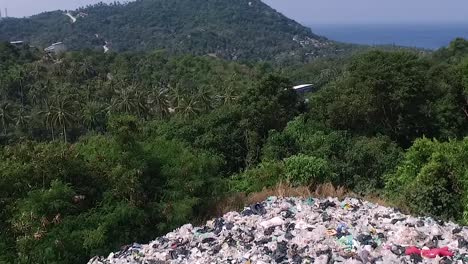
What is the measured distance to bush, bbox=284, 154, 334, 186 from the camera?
12297 mm

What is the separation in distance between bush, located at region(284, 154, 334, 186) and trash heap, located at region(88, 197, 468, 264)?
2.80 m

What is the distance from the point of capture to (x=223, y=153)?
1992 centimetres

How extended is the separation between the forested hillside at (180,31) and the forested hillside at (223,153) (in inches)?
3305

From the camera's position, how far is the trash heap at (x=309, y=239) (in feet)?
23.7

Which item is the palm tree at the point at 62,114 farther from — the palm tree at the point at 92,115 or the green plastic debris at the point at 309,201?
the green plastic debris at the point at 309,201

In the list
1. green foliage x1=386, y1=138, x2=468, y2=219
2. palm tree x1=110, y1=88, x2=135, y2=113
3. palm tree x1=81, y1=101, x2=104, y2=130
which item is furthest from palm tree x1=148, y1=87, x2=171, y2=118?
green foliage x1=386, y1=138, x2=468, y2=219

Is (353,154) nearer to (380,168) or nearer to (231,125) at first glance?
(380,168)

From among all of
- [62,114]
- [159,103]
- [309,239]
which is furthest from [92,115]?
[309,239]

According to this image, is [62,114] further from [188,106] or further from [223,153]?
[223,153]

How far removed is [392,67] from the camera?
65.0 ft

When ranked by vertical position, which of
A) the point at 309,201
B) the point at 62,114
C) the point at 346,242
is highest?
the point at 346,242

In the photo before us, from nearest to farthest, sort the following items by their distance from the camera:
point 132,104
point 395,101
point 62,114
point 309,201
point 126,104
→ point 309,201
point 395,101
point 62,114
point 126,104
point 132,104

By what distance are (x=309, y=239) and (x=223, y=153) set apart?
40.1 feet

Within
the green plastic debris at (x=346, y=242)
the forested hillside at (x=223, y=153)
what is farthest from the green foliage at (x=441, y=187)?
the green plastic debris at (x=346, y=242)
